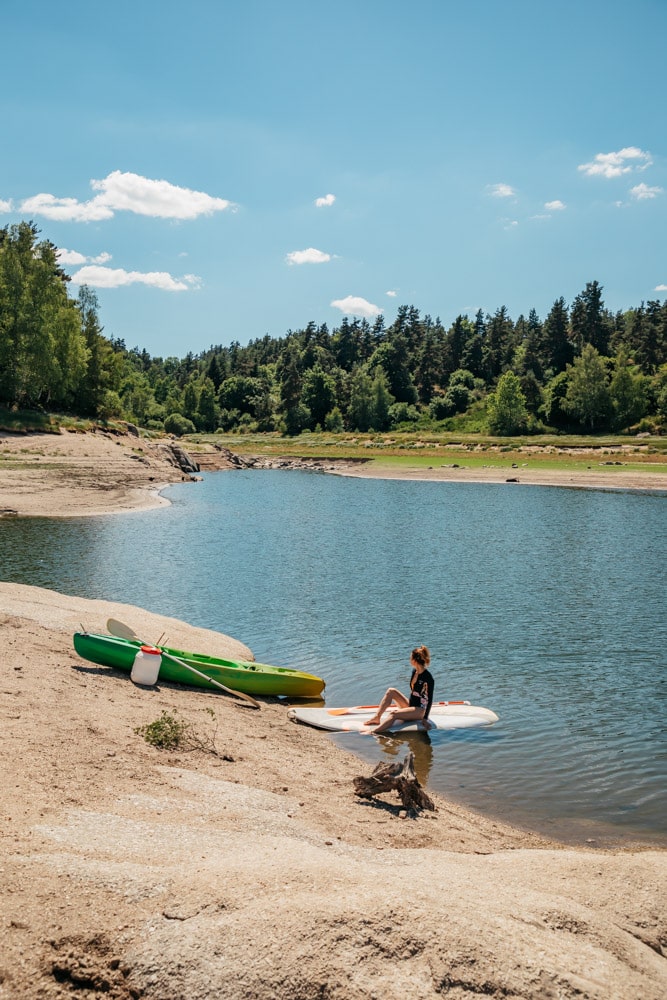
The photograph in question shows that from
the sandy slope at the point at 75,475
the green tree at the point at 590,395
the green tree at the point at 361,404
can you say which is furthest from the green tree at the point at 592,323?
the sandy slope at the point at 75,475

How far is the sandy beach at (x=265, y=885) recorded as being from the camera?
5.97 m

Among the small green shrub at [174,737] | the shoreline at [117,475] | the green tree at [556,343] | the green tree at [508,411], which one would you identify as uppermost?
the green tree at [556,343]

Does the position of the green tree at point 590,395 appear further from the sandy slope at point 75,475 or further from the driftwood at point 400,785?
the driftwood at point 400,785

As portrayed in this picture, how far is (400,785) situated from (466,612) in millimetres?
16216

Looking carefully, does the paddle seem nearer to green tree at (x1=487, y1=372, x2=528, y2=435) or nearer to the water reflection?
the water reflection

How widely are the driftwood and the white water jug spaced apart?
600 cm

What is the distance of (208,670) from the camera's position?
680 inches

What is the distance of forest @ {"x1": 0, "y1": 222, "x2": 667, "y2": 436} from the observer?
7931cm

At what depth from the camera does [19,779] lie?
963 cm

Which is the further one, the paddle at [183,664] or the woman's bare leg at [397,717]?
the paddle at [183,664]

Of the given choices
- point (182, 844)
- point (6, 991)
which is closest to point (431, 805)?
point (182, 844)

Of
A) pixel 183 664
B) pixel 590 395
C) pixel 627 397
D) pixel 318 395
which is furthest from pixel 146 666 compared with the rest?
pixel 318 395

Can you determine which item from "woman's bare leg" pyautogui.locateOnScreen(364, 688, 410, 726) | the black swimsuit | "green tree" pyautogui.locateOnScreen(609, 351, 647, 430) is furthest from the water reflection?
"green tree" pyautogui.locateOnScreen(609, 351, 647, 430)

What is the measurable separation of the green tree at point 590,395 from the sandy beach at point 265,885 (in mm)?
128710
